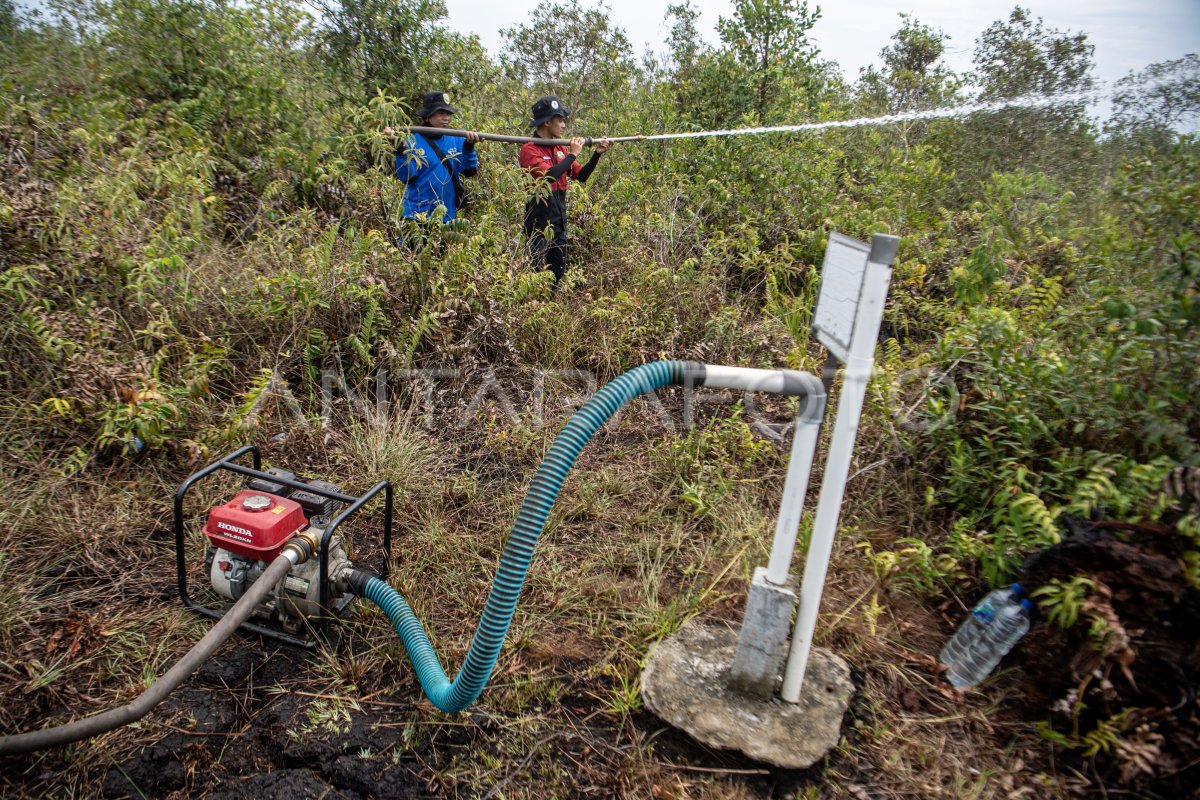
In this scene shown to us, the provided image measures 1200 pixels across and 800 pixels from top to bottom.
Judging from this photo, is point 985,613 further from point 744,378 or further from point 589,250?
point 589,250

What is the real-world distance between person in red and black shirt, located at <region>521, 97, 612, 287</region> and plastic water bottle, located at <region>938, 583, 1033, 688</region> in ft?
11.0

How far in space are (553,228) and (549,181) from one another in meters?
0.40

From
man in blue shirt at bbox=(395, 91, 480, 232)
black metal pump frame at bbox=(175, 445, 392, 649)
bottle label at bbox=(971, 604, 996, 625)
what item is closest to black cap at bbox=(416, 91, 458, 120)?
man in blue shirt at bbox=(395, 91, 480, 232)

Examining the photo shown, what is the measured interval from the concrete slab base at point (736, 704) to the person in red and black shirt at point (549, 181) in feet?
10.1

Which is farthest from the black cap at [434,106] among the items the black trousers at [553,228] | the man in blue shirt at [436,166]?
the black trousers at [553,228]

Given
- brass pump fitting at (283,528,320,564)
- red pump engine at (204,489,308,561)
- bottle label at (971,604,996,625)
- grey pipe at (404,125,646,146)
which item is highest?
grey pipe at (404,125,646,146)

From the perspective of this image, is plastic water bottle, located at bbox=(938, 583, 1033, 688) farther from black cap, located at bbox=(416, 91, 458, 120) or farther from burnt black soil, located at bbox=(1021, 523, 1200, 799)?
black cap, located at bbox=(416, 91, 458, 120)

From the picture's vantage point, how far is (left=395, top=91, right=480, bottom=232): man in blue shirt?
4.75 meters

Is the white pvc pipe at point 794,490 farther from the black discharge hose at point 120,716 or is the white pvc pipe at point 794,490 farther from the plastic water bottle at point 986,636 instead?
the black discharge hose at point 120,716

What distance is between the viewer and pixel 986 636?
231 centimetres

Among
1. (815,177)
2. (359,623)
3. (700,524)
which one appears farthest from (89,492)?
(815,177)

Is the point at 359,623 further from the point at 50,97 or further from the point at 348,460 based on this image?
the point at 50,97

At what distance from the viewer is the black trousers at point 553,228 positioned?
198 inches

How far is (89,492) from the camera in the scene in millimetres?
2941
